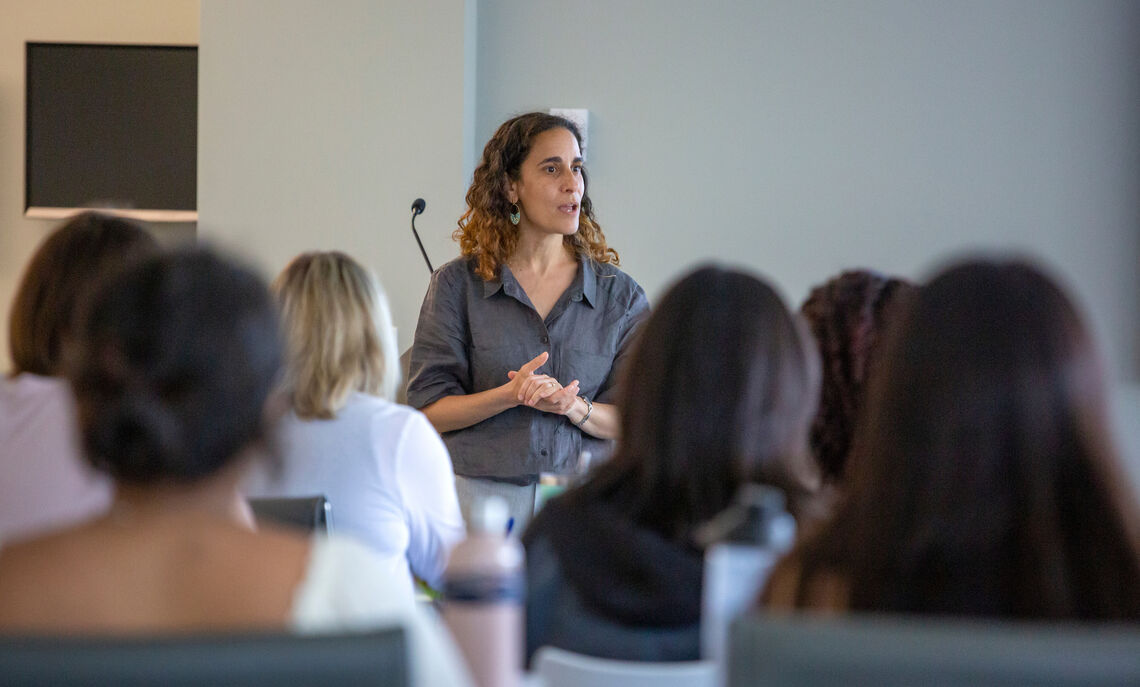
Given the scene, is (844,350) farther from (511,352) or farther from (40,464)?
(40,464)

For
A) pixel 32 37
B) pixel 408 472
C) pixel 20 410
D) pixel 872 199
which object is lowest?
pixel 408 472

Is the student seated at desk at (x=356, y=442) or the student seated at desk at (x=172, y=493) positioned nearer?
the student seated at desk at (x=172, y=493)

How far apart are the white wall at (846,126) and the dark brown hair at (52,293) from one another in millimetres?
2978

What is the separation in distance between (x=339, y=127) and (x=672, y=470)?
338cm

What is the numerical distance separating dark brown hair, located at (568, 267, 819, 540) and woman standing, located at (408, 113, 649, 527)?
1.26 metres

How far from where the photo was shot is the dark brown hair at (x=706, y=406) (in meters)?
1.48

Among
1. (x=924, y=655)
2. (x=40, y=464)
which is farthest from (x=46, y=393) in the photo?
(x=924, y=655)

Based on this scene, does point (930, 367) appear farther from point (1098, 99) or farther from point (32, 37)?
point (32, 37)

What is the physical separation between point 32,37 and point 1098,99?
4677 millimetres

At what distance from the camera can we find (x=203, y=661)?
2.69 feet

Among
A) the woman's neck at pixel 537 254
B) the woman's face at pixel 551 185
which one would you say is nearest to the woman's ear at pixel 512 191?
the woman's face at pixel 551 185

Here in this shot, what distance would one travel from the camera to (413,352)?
10.1ft

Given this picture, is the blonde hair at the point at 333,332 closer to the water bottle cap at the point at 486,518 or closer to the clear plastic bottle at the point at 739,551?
the water bottle cap at the point at 486,518

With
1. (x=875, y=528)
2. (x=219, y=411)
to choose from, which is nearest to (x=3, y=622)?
(x=219, y=411)
